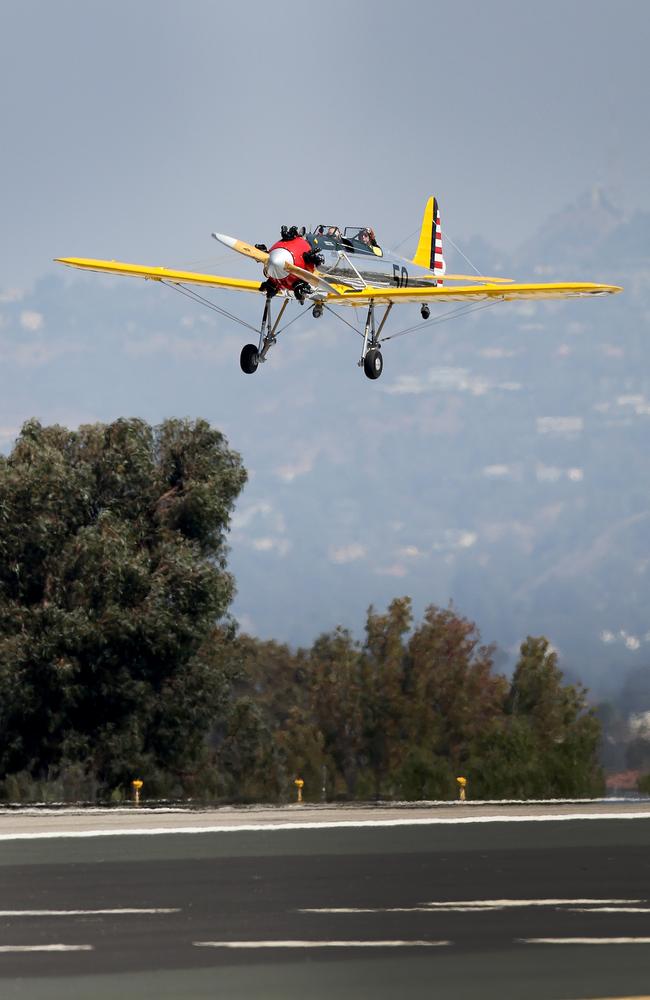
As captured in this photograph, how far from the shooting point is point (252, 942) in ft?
63.9

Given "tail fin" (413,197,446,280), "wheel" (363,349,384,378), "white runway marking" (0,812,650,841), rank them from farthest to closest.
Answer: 1. "tail fin" (413,197,446,280)
2. "wheel" (363,349,384,378)
3. "white runway marking" (0,812,650,841)

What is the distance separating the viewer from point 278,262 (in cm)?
4347

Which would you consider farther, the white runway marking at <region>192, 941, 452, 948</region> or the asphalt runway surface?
the white runway marking at <region>192, 941, 452, 948</region>

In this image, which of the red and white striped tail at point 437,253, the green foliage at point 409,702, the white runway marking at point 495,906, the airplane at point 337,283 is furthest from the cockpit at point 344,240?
the green foliage at point 409,702

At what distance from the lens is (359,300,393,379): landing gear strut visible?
147 ft

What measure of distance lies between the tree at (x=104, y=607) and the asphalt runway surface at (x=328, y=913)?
3382 cm

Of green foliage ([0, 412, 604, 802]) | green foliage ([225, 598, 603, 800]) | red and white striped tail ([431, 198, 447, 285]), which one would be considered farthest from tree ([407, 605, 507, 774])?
red and white striped tail ([431, 198, 447, 285])

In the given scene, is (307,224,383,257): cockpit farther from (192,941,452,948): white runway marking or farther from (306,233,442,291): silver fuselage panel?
(192,941,452,948): white runway marking

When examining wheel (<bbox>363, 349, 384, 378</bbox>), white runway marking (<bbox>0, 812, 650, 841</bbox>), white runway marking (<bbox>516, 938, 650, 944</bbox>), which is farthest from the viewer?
wheel (<bbox>363, 349, 384, 378</bbox>)

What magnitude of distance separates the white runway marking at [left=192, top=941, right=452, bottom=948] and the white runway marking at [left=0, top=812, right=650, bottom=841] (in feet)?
59.3

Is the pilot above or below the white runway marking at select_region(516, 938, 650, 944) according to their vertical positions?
above

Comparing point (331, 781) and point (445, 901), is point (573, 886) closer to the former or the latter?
point (445, 901)

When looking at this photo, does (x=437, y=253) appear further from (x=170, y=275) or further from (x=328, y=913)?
(x=328, y=913)

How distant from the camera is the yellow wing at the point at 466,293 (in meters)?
45.5
